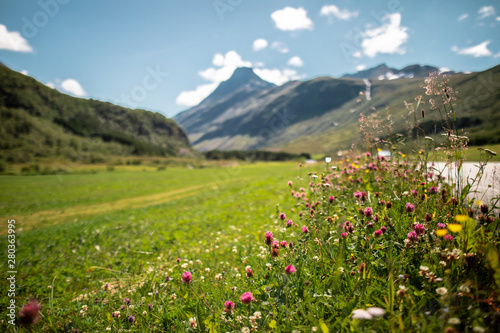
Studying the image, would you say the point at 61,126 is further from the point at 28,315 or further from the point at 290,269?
the point at 290,269

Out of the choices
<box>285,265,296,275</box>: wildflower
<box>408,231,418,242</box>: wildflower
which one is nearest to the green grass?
<box>408,231,418,242</box>: wildflower

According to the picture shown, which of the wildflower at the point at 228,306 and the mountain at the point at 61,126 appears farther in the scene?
the mountain at the point at 61,126

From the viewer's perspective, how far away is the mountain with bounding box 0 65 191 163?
9674cm

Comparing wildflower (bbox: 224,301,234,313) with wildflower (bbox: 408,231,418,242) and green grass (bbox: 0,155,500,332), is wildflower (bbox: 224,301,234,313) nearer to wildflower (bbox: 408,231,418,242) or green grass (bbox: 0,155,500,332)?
green grass (bbox: 0,155,500,332)

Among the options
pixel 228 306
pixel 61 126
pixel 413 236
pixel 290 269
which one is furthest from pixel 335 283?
pixel 61 126

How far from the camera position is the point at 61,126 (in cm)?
12900

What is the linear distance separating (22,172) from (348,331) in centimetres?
8640

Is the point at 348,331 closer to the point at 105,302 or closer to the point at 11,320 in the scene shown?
the point at 105,302

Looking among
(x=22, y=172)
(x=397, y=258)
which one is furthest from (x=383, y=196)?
(x=22, y=172)

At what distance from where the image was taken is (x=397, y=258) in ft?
8.00

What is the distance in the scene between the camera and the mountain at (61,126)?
317 ft

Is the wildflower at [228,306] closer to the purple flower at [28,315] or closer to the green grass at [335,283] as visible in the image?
the green grass at [335,283]

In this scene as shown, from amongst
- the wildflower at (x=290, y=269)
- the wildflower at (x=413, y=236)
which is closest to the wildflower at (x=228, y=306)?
the wildflower at (x=290, y=269)

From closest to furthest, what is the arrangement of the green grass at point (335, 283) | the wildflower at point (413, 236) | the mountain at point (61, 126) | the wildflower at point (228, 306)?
the green grass at point (335, 283)
the wildflower at point (228, 306)
the wildflower at point (413, 236)
the mountain at point (61, 126)
